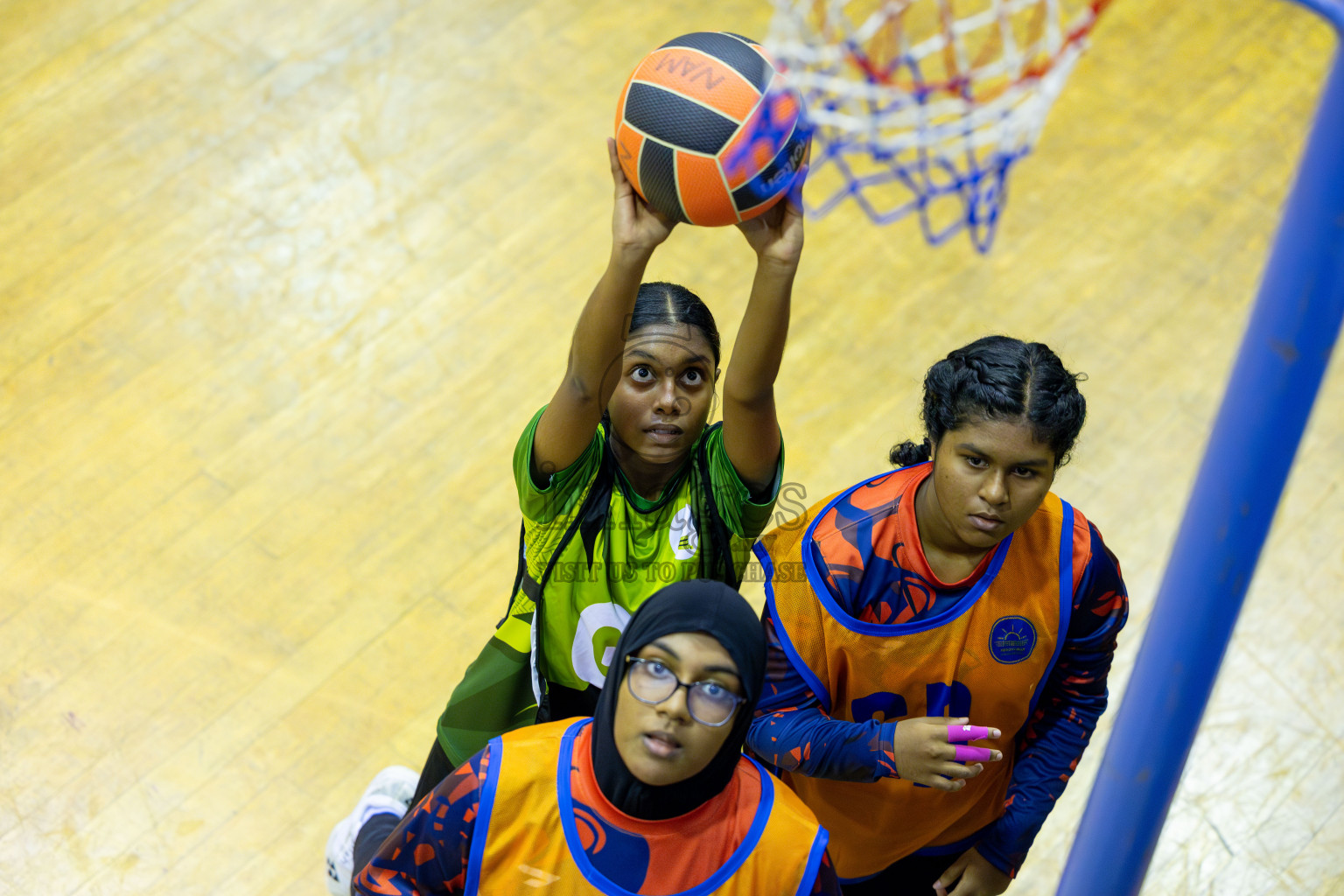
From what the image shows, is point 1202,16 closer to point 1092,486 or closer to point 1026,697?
point 1092,486

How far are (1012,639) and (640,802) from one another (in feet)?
2.07

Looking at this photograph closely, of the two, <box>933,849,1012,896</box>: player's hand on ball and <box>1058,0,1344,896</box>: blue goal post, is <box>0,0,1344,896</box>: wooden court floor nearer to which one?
<box>933,849,1012,896</box>: player's hand on ball

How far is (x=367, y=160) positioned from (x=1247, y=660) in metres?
3.15

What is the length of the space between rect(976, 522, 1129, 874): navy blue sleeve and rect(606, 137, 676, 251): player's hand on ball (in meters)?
0.81

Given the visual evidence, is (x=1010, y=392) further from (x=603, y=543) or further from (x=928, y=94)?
(x=928, y=94)

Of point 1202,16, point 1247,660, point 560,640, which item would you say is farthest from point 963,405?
point 1202,16

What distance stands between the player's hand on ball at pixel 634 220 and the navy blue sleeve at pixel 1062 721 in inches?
31.8

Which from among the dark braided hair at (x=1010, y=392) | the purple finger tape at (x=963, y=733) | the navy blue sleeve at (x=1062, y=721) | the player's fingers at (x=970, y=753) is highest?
the dark braided hair at (x=1010, y=392)

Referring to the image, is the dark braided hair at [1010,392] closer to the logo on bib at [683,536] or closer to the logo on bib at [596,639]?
the logo on bib at [683,536]

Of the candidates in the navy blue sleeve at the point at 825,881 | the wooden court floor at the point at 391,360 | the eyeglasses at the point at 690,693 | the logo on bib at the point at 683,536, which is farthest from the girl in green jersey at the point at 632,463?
the wooden court floor at the point at 391,360

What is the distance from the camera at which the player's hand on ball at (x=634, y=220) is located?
71.3 inches

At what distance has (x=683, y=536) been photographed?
193 centimetres

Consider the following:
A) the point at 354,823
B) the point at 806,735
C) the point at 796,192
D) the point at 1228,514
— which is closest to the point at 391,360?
the point at 354,823

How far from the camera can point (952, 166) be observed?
3.78 meters
